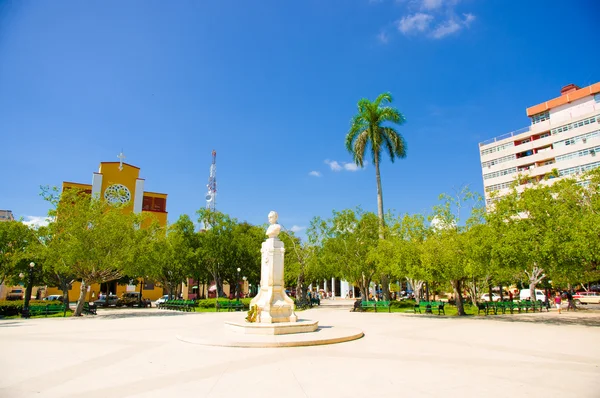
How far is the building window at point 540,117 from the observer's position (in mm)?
51094

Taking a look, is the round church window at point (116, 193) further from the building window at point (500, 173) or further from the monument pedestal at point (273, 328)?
the building window at point (500, 173)

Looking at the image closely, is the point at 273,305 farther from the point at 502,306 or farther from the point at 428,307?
the point at 502,306

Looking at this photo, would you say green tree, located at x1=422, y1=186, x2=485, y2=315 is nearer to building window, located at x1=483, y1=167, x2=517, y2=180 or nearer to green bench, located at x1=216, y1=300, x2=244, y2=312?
green bench, located at x1=216, y1=300, x2=244, y2=312

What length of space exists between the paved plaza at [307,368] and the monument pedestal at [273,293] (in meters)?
3.01

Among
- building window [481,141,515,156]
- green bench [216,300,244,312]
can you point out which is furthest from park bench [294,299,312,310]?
building window [481,141,515,156]

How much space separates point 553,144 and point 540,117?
18.2 feet

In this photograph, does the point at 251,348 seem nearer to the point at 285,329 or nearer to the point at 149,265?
the point at 285,329

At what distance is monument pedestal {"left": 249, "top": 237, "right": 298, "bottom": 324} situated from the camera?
13.7 m

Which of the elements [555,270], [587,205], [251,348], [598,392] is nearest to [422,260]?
[555,270]

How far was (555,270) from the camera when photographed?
1748cm

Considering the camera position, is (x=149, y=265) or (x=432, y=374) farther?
(x=149, y=265)

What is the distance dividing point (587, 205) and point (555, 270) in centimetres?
371

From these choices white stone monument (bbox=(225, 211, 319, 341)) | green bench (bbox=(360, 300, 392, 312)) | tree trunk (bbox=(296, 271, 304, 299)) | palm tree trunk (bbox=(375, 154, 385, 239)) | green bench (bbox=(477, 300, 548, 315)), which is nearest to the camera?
white stone monument (bbox=(225, 211, 319, 341))

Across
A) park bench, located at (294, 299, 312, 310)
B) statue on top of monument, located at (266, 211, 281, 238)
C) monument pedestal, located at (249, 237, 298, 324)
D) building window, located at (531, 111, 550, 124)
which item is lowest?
park bench, located at (294, 299, 312, 310)
